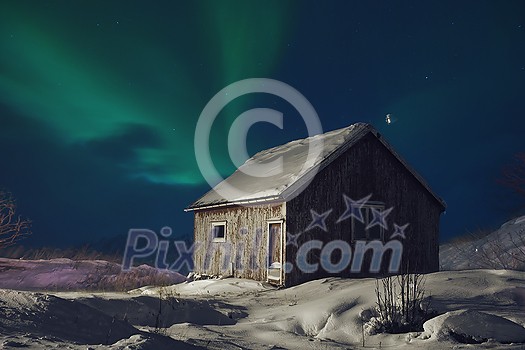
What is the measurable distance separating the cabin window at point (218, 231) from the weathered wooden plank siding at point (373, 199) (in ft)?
13.6

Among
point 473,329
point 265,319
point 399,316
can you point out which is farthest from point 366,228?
point 473,329

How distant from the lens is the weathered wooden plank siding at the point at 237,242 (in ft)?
50.8

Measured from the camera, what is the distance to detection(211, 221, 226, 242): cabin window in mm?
18019

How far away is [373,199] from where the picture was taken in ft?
53.1

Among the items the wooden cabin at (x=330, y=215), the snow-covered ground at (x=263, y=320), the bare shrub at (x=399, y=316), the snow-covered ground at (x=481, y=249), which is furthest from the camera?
the snow-covered ground at (x=481, y=249)

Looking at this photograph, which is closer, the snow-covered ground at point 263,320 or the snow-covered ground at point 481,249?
the snow-covered ground at point 263,320

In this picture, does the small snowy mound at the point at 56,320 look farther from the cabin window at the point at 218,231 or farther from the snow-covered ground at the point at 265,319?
the cabin window at the point at 218,231

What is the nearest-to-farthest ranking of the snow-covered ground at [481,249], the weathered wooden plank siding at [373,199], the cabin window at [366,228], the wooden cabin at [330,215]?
the wooden cabin at [330,215] → the weathered wooden plank siding at [373,199] → the cabin window at [366,228] → the snow-covered ground at [481,249]

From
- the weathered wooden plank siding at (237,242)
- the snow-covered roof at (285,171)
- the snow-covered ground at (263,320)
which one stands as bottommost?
the snow-covered ground at (263,320)

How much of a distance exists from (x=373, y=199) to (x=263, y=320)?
28.6 ft

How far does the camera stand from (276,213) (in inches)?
589

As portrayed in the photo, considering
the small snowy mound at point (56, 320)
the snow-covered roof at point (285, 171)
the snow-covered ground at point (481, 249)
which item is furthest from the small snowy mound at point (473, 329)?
the snow-covered ground at point (481, 249)

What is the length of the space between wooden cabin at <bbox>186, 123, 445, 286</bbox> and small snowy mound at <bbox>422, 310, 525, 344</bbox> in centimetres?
782

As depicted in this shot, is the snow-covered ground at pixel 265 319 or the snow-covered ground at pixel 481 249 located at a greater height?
the snow-covered ground at pixel 481 249
